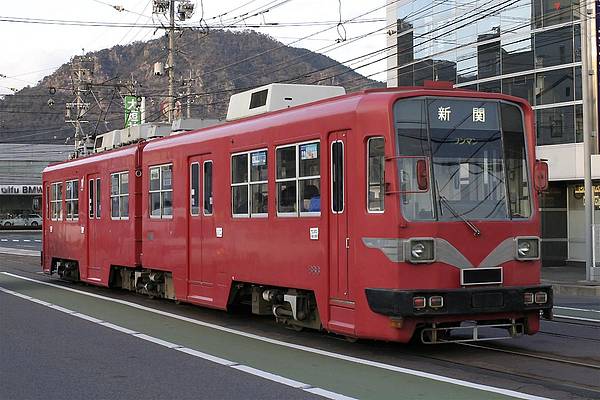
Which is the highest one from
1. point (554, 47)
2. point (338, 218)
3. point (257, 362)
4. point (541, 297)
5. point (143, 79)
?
point (143, 79)

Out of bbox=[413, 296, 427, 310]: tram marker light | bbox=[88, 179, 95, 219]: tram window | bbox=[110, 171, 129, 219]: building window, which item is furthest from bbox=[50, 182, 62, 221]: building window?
bbox=[413, 296, 427, 310]: tram marker light

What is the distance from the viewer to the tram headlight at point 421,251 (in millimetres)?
9258

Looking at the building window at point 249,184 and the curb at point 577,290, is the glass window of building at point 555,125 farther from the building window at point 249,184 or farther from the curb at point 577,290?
the building window at point 249,184

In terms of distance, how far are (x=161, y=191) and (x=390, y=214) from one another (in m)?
7.16

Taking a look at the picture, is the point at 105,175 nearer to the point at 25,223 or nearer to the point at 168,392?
the point at 168,392

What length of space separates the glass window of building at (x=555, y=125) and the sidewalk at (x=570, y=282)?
4032 mm

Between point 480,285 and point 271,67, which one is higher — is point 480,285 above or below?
below

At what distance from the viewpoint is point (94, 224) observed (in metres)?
19.2

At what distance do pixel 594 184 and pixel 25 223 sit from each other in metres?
61.1

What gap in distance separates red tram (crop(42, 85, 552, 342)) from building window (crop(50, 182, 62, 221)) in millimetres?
10728

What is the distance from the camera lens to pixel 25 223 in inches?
2977

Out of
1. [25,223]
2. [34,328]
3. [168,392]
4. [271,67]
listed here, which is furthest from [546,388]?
[25,223]

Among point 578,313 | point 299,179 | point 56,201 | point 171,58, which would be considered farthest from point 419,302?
point 171,58

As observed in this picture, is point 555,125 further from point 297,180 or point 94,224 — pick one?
point 297,180
